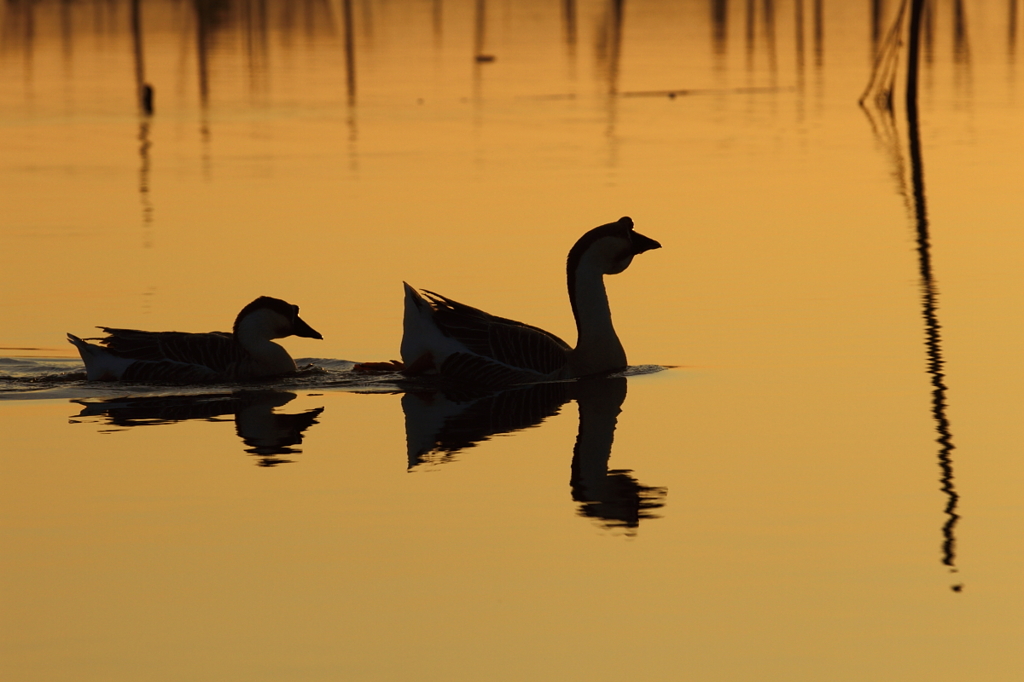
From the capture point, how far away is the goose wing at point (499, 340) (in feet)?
45.3

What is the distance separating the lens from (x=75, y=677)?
728cm

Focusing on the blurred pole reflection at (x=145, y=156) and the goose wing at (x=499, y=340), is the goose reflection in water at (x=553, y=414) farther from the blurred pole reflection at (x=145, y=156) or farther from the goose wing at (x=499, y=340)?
the blurred pole reflection at (x=145, y=156)

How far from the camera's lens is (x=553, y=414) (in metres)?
12.8

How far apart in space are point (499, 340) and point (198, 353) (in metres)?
2.28

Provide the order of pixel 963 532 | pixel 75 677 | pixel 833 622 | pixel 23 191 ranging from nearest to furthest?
1. pixel 75 677
2. pixel 833 622
3. pixel 963 532
4. pixel 23 191

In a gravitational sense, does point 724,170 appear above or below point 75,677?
above

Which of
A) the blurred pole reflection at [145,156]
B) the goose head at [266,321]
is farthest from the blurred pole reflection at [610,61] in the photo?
the goose head at [266,321]

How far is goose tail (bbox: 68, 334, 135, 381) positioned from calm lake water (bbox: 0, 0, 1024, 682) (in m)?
0.24

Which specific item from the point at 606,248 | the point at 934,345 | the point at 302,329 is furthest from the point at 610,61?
the point at 302,329

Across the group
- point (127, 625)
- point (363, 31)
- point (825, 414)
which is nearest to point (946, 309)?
point (825, 414)

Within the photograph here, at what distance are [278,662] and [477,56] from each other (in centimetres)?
5672

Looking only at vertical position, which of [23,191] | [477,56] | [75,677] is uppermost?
[477,56]

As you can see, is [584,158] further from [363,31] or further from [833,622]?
[363,31]

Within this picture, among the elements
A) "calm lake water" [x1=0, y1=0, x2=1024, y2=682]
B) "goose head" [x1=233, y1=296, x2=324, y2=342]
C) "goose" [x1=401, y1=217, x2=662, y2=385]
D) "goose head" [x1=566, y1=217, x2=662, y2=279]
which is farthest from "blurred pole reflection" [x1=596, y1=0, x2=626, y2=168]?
"goose head" [x1=233, y1=296, x2=324, y2=342]
